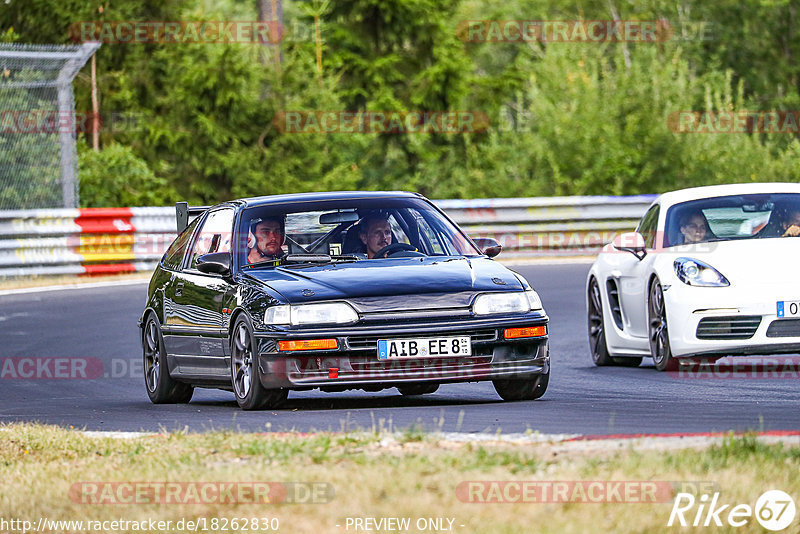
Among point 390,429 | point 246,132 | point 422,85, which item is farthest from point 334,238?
point 422,85

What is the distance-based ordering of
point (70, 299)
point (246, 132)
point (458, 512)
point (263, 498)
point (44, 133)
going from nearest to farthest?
1. point (458, 512)
2. point (263, 498)
3. point (70, 299)
4. point (44, 133)
5. point (246, 132)

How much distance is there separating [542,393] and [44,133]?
43.4 feet

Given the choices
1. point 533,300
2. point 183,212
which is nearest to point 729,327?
point 533,300

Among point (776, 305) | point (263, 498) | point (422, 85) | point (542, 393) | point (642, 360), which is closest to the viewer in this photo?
point (263, 498)

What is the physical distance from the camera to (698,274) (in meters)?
11.2

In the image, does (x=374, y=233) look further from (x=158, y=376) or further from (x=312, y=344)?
(x=158, y=376)

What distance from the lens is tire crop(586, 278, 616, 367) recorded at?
13305 millimetres

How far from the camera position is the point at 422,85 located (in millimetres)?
35250

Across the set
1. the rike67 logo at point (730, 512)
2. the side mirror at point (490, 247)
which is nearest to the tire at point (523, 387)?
the side mirror at point (490, 247)

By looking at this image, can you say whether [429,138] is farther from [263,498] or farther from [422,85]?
[263,498]

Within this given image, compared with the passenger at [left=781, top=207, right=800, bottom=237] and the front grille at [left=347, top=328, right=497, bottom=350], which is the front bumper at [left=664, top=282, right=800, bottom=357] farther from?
the front grille at [left=347, top=328, right=497, bottom=350]

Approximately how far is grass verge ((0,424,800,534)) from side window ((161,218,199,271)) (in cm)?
410

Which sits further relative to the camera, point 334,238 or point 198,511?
point 334,238

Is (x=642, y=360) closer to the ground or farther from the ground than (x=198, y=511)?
closer to the ground
